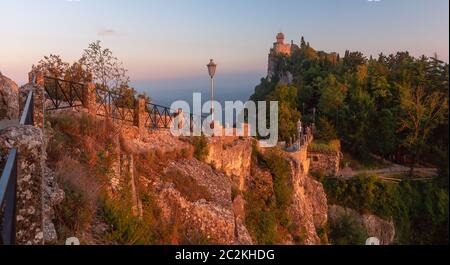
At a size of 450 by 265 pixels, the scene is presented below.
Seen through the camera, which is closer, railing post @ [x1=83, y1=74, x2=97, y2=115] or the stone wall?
Answer: the stone wall

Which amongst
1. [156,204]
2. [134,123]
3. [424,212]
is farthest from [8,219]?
[424,212]

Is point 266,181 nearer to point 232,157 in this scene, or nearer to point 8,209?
point 232,157

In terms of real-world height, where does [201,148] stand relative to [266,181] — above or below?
above

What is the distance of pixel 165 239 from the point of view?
27.5 feet

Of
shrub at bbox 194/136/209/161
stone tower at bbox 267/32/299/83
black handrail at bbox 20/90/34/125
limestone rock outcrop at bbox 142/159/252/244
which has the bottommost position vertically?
limestone rock outcrop at bbox 142/159/252/244

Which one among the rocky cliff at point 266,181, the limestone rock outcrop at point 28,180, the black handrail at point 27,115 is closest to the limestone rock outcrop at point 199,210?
the rocky cliff at point 266,181

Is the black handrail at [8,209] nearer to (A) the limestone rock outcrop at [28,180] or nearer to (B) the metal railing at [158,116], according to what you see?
(A) the limestone rock outcrop at [28,180]

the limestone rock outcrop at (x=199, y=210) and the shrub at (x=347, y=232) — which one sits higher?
the limestone rock outcrop at (x=199, y=210)

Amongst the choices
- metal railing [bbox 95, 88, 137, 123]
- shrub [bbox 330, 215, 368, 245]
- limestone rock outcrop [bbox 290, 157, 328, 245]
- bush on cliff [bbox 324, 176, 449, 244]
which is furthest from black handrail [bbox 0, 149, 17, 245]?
bush on cliff [bbox 324, 176, 449, 244]

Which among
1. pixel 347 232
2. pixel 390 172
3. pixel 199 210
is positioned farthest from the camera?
pixel 390 172

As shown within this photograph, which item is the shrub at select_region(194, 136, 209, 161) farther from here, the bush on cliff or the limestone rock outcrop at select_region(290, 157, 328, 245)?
the bush on cliff

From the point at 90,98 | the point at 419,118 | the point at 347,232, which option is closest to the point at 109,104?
the point at 90,98

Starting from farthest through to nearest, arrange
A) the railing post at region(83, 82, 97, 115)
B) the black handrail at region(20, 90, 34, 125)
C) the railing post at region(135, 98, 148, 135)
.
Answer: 1. the railing post at region(135, 98, 148, 135)
2. the railing post at region(83, 82, 97, 115)
3. the black handrail at region(20, 90, 34, 125)
